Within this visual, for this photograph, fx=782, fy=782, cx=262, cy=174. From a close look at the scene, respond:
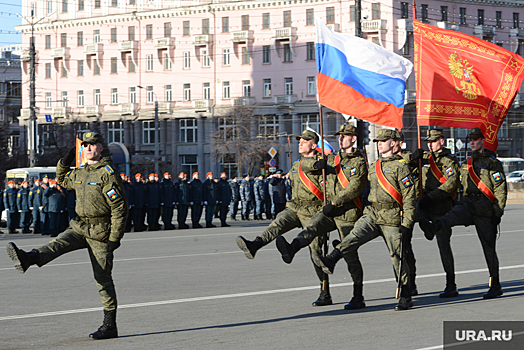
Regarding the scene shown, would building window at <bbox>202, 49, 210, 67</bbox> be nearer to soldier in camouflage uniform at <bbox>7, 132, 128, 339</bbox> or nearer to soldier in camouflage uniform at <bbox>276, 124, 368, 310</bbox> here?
soldier in camouflage uniform at <bbox>276, 124, 368, 310</bbox>

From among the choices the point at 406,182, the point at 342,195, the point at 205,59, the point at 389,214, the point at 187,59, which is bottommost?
the point at 389,214

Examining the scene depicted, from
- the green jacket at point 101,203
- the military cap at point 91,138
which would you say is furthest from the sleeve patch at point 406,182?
the military cap at point 91,138

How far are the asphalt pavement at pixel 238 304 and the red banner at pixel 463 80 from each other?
7.44 ft

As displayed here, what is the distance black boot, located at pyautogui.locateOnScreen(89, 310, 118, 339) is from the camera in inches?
299

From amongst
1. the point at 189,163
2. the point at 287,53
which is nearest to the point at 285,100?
Result: the point at 287,53

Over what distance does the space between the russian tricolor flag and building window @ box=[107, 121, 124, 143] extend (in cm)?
6419

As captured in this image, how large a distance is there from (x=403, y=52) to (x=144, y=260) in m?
53.9

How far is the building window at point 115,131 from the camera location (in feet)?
240

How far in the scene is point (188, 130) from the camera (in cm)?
7075

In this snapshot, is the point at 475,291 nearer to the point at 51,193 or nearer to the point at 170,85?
the point at 51,193

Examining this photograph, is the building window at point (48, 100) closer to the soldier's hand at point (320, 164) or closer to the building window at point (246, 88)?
the building window at point (246, 88)

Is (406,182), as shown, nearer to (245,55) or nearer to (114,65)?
(245,55)

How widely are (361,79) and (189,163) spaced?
60.7 meters

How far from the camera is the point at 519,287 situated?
34.6 feet
